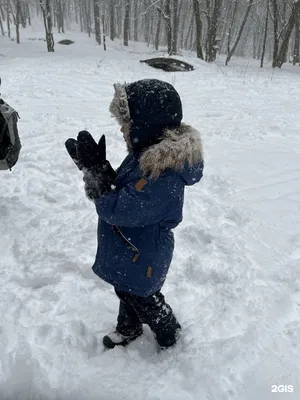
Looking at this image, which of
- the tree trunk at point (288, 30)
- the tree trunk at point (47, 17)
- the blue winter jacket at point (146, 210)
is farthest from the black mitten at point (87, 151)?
the tree trunk at point (47, 17)

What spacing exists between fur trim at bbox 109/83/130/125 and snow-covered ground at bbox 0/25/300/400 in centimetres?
151

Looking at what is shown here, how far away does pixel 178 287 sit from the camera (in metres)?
2.81

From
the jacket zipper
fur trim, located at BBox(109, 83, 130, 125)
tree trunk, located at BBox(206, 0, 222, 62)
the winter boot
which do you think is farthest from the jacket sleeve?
tree trunk, located at BBox(206, 0, 222, 62)

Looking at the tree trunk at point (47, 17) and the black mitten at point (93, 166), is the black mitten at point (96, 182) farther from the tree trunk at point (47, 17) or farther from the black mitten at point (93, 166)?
the tree trunk at point (47, 17)

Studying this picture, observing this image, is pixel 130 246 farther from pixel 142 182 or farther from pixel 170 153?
pixel 170 153

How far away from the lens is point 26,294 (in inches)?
104

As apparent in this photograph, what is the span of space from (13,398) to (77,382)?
0.36 m

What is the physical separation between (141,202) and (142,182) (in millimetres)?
96

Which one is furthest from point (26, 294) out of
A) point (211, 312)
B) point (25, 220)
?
point (211, 312)

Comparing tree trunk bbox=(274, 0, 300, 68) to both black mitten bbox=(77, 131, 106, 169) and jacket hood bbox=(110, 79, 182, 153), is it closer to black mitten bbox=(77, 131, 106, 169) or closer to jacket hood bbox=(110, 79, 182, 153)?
jacket hood bbox=(110, 79, 182, 153)

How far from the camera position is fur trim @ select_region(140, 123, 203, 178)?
160 cm

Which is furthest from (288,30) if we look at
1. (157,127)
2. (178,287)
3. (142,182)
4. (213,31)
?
(142,182)

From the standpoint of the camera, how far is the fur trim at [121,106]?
64.5 inches

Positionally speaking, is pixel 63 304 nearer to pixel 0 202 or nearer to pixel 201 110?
pixel 0 202
